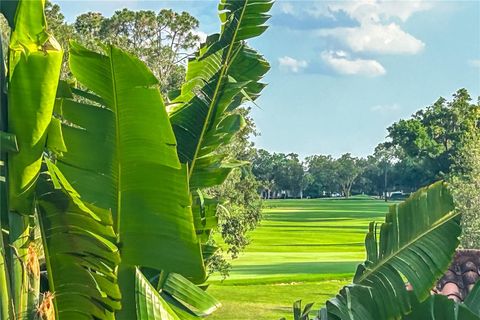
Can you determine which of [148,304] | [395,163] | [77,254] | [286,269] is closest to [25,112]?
[77,254]

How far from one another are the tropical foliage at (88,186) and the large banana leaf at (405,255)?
0.83 metres

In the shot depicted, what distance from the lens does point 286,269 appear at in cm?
2284

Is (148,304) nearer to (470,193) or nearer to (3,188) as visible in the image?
(3,188)

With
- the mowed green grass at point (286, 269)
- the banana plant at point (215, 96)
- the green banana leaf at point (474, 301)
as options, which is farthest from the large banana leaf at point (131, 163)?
the mowed green grass at point (286, 269)

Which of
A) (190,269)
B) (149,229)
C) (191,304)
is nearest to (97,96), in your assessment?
(149,229)

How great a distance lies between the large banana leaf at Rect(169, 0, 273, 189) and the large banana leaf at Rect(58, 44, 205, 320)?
0.57 metres

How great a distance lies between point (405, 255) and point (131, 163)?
4.43ft

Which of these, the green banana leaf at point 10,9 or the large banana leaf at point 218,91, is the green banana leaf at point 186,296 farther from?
the green banana leaf at point 10,9

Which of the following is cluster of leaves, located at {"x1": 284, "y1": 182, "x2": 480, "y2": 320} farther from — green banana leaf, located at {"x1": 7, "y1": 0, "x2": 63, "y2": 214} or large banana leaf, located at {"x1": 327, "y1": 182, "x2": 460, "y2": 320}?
green banana leaf, located at {"x1": 7, "y1": 0, "x2": 63, "y2": 214}

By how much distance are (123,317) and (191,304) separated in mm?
407

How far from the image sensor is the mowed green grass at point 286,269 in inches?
607

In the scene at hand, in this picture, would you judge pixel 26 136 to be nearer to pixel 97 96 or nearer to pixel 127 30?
pixel 97 96

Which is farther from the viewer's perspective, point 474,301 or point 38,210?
point 474,301

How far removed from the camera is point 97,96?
7.71 ft
